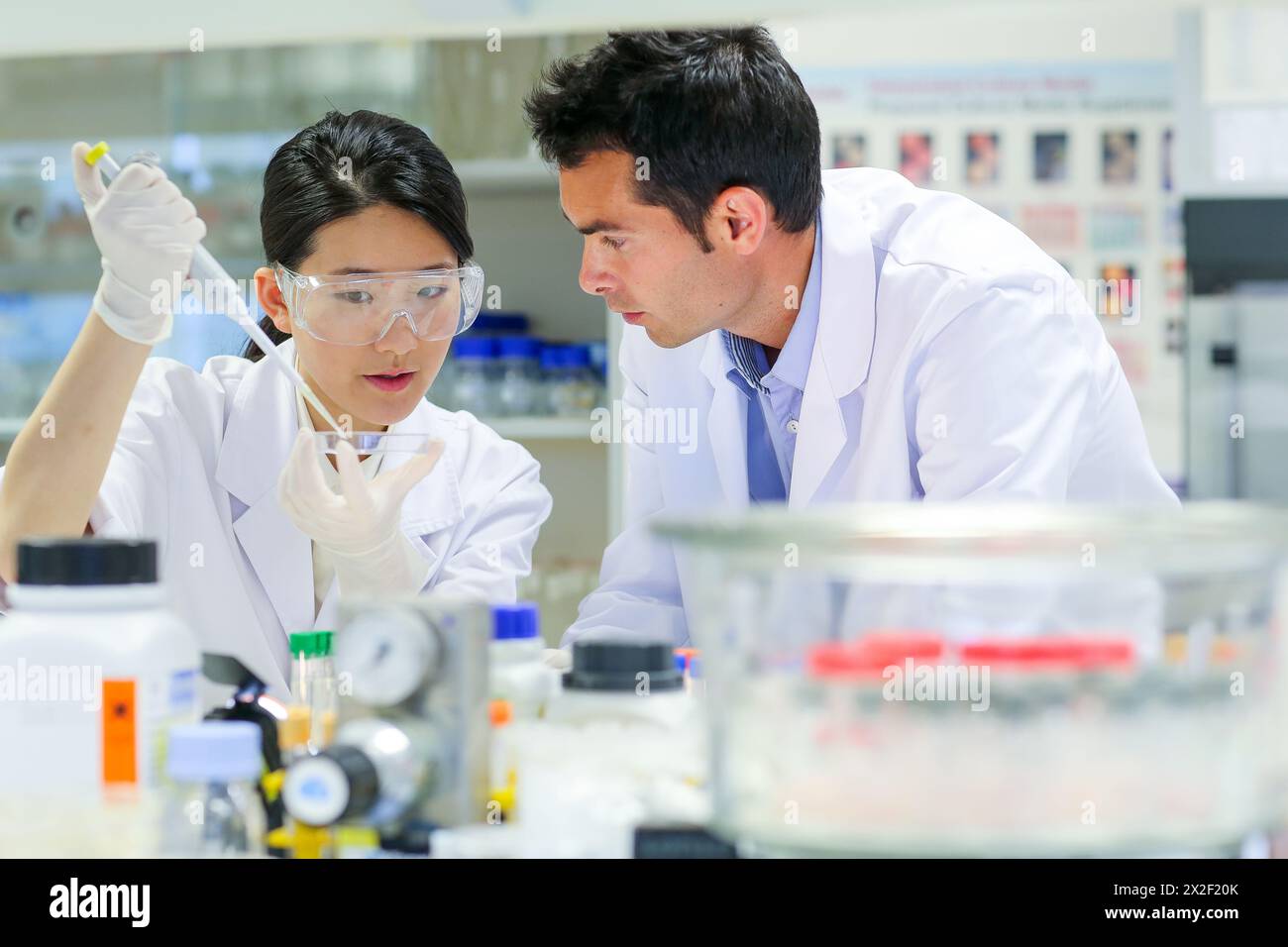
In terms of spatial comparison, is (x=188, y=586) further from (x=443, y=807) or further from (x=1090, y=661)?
(x=1090, y=661)

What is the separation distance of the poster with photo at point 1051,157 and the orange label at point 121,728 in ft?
12.0

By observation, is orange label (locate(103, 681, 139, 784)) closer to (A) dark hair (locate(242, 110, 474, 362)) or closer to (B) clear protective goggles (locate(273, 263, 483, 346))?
(B) clear protective goggles (locate(273, 263, 483, 346))

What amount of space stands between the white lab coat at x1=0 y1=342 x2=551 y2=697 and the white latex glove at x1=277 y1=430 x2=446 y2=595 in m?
0.18

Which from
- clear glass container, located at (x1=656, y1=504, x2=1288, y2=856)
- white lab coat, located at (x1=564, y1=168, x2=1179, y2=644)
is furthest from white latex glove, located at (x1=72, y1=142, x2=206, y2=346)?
clear glass container, located at (x1=656, y1=504, x2=1288, y2=856)

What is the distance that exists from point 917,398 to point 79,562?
1.11 meters

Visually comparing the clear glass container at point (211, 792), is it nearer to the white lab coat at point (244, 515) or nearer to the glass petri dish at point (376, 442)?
the glass petri dish at point (376, 442)

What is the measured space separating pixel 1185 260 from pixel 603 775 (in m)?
2.78

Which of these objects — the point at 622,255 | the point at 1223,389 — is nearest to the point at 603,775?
the point at 622,255

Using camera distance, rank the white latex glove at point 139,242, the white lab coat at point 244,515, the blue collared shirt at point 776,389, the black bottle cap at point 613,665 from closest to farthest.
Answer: the black bottle cap at point 613,665, the white latex glove at point 139,242, the white lab coat at point 244,515, the blue collared shirt at point 776,389

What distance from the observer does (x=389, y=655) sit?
65 cm

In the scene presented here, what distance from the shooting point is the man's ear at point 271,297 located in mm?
1724

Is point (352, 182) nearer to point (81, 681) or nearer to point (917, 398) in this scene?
point (917, 398)

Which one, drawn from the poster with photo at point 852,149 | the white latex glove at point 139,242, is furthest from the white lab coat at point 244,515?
the poster with photo at point 852,149
